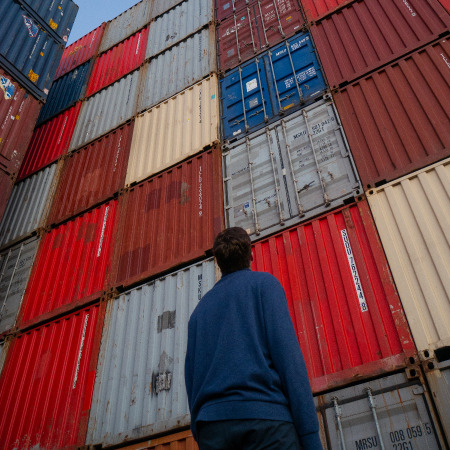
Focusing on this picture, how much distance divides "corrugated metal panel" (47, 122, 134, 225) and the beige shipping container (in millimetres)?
6677

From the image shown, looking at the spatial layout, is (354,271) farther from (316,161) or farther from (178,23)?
(178,23)

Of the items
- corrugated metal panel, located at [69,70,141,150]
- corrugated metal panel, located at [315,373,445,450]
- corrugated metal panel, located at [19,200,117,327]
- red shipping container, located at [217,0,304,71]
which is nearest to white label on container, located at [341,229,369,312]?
corrugated metal panel, located at [315,373,445,450]

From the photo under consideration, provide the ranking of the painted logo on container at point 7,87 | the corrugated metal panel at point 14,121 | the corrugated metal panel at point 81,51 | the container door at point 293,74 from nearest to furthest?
the container door at point 293,74
the corrugated metal panel at point 14,121
the painted logo on container at point 7,87
the corrugated metal panel at point 81,51

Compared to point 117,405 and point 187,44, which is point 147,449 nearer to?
point 117,405

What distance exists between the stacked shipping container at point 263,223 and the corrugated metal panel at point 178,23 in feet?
3.06

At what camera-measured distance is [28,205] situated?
12.0 m

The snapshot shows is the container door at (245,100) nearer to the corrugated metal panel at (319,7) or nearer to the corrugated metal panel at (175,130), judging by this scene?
the corrugated metal panel at (175,130)

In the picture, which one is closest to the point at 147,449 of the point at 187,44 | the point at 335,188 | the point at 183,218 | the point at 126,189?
the point at 183,218

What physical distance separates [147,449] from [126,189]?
600 centimetres

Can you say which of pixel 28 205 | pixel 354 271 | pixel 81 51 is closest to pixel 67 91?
pixel 81 51

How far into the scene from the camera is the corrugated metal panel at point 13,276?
931 cm

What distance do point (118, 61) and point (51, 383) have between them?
12036 millimetres

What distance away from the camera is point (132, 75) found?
13734mm

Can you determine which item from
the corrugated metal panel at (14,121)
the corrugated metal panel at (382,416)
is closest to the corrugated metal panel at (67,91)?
the corrugated metal panel at (14,121)
